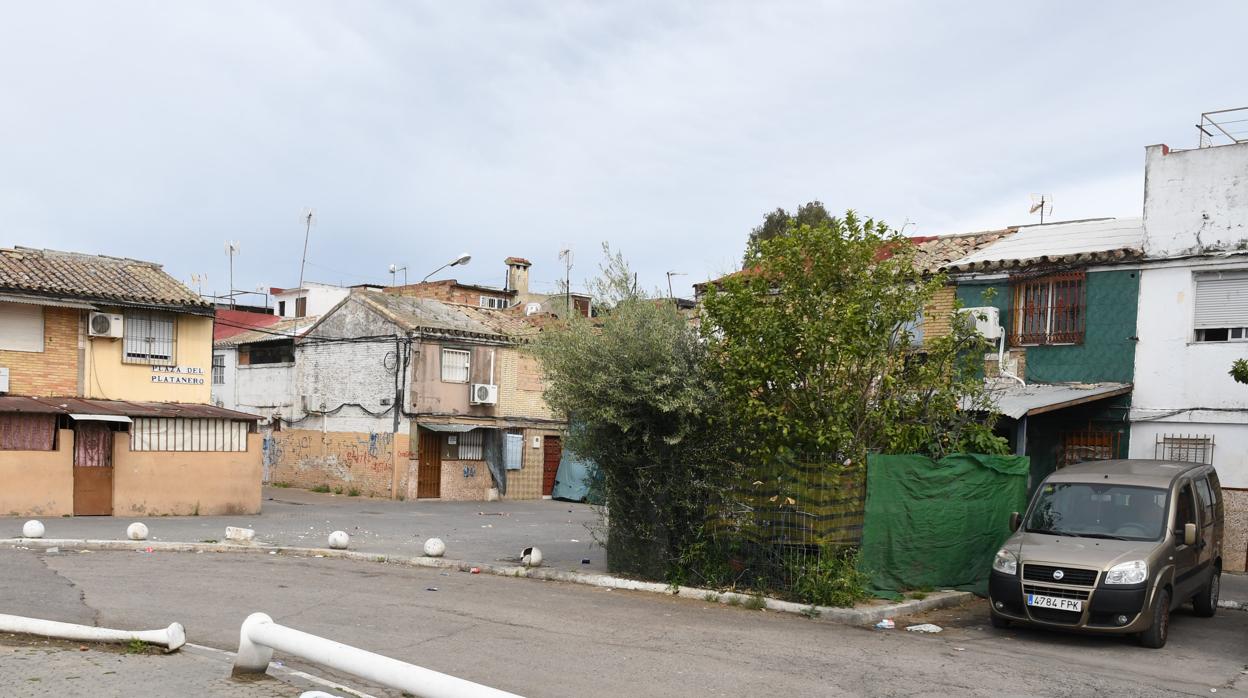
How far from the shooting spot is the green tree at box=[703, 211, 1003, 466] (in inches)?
493

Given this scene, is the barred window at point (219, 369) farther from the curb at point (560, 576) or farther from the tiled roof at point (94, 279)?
the curb at point (560, 576)

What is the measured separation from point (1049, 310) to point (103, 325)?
2049cm

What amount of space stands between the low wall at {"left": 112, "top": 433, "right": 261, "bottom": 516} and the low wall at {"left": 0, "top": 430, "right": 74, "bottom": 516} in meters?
0.99

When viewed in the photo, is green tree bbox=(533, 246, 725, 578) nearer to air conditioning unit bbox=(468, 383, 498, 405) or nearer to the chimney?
air conditioning unit bbox=(468, 383, 498, 405)

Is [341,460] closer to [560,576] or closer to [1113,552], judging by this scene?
[560,576]

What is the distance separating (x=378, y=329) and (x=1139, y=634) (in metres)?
26.2

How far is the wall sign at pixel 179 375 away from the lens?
25.3 metres

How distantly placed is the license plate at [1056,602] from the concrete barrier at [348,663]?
6979 millimetres

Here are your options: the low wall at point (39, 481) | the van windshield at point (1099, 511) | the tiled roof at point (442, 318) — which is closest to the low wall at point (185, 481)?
the low wall at point (39, 481)

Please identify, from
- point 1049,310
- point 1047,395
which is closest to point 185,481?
point 1047,395

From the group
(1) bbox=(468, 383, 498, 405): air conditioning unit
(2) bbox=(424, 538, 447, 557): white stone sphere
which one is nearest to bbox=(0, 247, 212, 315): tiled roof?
(1) bbox=(468, 383, 498, 405): air conditioning unit

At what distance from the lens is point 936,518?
517 inches

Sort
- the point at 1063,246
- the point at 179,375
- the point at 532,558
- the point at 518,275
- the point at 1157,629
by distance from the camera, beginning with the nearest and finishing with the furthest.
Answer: the point at 1157,629 < the point at 532,558 < the point at 1063,246 < the point at 179,375 < the point at 518,275

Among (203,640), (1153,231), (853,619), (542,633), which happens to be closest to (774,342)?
(853,619)
